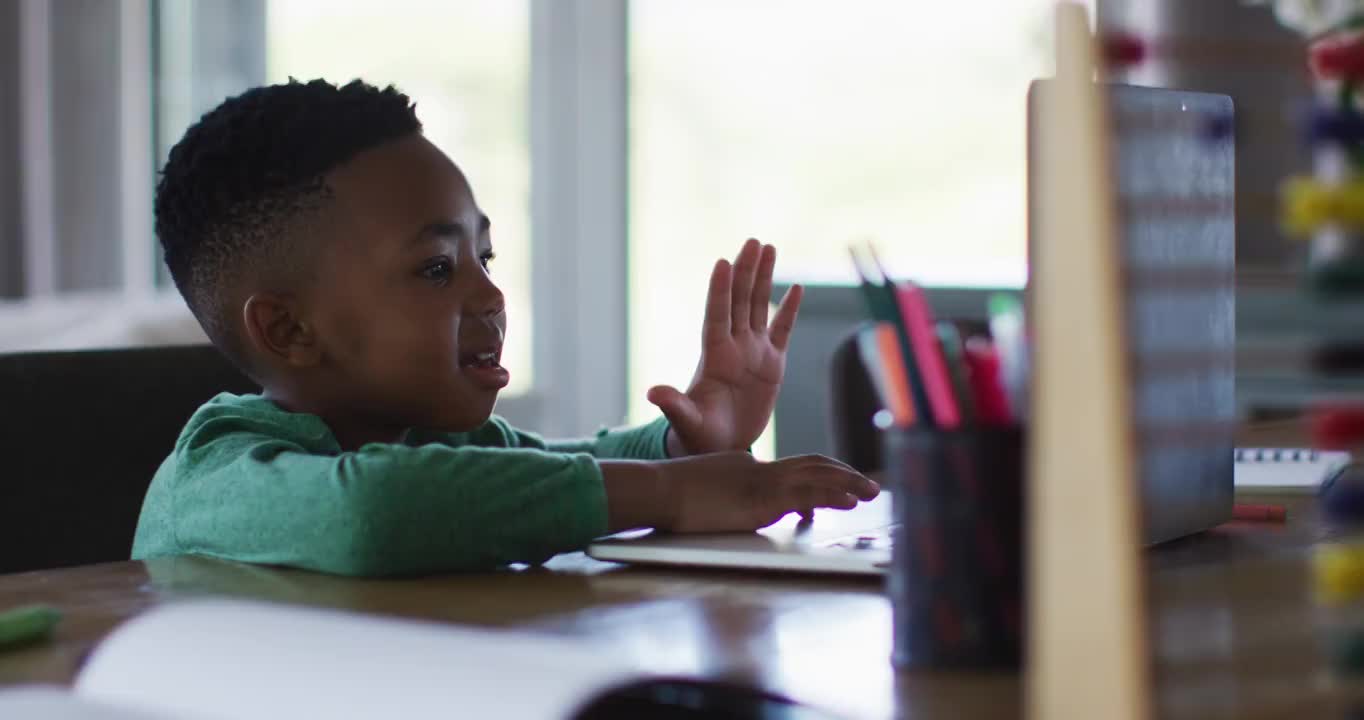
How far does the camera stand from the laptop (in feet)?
2.10

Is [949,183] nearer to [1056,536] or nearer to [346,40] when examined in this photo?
[346,40]

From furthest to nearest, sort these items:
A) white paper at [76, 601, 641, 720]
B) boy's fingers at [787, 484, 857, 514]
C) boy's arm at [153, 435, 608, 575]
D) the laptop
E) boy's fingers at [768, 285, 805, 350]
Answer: boy's fingers at [768, 285, 805, 350]
boy's fingers at [787, 484, 857, 514]
boy's arm at [153, 435, 608, 575]
the laptop
white paper at [76, 601, 641, 720]

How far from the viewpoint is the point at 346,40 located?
135 inches

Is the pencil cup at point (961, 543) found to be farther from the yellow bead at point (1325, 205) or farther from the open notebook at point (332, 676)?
the yellow bead at point (1325, 205)

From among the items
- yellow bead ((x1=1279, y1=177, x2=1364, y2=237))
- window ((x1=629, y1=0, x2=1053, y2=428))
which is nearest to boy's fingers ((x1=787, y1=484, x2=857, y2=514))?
yellow bead ((x1=1279, y1=177, x2=1364, y2=237))

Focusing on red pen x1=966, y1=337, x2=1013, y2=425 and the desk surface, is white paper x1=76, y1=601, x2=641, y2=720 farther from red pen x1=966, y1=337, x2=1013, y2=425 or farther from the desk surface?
red pen x1=966, y1=337, x2=1013, y2=425

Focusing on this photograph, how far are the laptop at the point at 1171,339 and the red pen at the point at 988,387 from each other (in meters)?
0.05

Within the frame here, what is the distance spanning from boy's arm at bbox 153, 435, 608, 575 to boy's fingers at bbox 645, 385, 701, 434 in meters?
0.26

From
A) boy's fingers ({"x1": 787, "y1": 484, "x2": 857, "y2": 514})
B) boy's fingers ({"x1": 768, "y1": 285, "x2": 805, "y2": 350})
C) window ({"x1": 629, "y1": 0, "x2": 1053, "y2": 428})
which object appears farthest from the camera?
window ({"x1": 629, "y1": 0, "x2": 1053, "y2": 428})

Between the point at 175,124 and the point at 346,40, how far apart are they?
0.45 meters

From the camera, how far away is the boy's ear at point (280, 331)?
114 centimetres

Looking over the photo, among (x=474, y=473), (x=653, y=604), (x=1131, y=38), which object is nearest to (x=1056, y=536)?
(x=1131, y=38)

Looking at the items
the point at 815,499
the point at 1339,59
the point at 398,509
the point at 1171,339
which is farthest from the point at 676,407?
the point at 1339,59

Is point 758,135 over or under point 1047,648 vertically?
over
